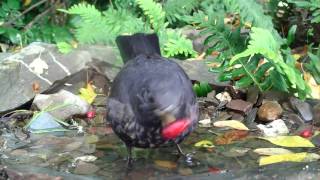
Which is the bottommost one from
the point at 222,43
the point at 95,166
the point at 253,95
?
the point at 95,166

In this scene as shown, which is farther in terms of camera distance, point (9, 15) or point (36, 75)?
point (9, 15)

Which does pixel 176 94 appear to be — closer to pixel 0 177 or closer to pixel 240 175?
pixel 240 175

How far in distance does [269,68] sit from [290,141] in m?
0.55

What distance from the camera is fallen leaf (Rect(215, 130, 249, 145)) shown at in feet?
13.2

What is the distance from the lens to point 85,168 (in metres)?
3.61

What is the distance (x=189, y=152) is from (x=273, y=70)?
2.52ft

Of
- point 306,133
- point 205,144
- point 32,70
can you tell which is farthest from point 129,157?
point 32,70

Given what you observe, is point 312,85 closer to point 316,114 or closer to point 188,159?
point 316,114

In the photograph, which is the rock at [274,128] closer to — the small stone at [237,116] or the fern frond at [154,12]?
the small stone at [237,116]

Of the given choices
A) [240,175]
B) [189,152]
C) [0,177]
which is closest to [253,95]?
[189,152]

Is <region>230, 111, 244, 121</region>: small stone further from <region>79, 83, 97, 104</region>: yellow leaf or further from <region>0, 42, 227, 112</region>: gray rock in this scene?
<region>79, 83, 97, 104</region>: yellow leaf

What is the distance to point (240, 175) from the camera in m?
3.44

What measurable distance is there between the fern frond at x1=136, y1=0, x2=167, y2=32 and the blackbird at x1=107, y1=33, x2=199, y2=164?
102 centimetres

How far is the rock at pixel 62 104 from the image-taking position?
4.42m
